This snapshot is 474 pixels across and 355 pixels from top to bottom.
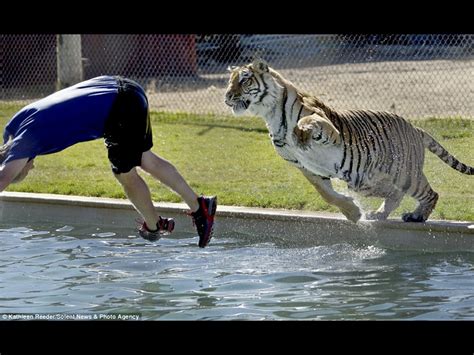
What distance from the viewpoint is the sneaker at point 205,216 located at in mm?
6648

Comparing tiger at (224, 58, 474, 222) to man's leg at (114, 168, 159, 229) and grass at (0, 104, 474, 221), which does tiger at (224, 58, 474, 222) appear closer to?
grass at (0, 104, 474, 221)

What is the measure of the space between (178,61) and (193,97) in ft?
2.47

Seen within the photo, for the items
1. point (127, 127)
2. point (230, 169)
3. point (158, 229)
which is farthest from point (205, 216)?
point (230, 169)

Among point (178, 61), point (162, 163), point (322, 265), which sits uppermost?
point (178, 61)

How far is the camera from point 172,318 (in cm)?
578

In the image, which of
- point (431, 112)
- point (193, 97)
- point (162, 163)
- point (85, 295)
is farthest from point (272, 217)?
point (193, 97)

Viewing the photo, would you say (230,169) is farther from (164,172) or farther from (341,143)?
(164,172)

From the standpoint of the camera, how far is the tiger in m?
7.33

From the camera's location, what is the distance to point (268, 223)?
25.0ft

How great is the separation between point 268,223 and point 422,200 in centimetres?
114

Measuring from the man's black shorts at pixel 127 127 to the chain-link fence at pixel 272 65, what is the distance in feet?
16.6

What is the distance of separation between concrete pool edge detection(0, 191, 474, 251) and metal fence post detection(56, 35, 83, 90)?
4.83 meters

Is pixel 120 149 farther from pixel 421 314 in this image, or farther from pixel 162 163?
pixel 421 314
